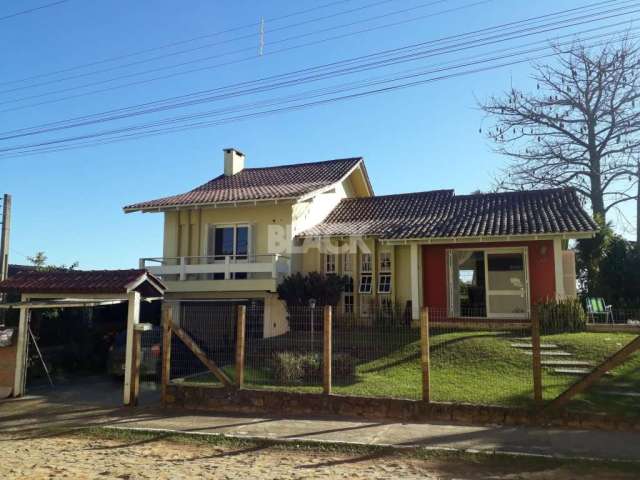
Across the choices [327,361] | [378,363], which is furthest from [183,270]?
[327,361]

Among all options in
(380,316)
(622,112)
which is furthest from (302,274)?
(622,112)

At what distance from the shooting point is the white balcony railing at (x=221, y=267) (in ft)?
55.3

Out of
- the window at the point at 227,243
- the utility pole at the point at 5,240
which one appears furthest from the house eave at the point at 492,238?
the utility pole at the point at 5,240

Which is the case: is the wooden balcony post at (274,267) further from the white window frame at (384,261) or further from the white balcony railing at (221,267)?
the white window frame at (384,261)

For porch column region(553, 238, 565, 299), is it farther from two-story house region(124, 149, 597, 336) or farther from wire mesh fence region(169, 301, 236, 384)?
wire mesh fence region(169, 301, 236, 384)

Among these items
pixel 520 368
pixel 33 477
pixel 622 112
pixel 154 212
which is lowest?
pixel 33 477

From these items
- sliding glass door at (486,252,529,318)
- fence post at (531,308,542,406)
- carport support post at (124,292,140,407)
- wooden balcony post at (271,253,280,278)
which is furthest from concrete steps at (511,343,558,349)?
carport support post at (124,292,140,407)

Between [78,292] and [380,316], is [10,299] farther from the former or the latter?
[380,316]

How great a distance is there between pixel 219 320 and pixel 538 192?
12897 mm

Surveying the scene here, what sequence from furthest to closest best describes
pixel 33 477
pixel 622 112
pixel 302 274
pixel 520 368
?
1. pixel 622 112
2. pixel 302 274
3. pixel 520 368
4. pixel 33 477

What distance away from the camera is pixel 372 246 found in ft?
Answer: 57.7

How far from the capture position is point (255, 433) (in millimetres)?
7766

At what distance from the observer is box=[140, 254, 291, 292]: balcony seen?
54.8 ft

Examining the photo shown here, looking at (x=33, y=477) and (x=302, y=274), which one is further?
(x=302, y=274)
